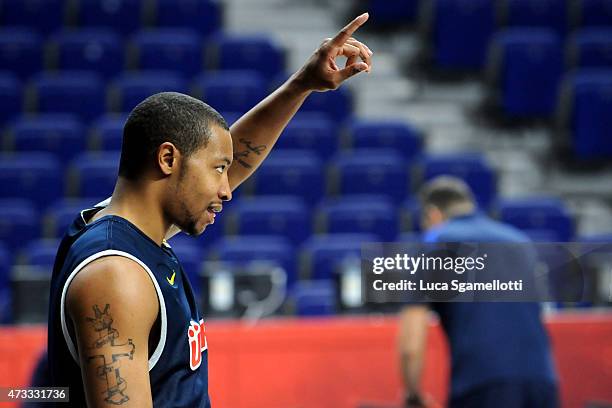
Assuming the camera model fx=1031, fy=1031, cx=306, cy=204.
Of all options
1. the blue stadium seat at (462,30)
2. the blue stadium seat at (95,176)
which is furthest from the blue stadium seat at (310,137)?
the blue stadium seat at (462,30)

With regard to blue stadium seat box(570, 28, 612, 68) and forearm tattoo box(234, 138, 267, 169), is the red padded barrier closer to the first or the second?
forearm tattoo box(234, 138, 267, 169)

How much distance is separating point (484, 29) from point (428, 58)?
2.13 feet

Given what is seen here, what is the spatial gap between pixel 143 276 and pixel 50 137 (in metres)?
6.46

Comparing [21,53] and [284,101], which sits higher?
[21,53]

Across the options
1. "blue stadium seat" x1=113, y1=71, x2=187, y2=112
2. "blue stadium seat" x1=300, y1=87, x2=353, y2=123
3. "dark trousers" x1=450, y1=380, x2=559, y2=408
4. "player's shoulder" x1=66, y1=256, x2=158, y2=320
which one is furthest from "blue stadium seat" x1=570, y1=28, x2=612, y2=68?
"player's shoulder" x1=66, y1=256, x2=158, y2=320

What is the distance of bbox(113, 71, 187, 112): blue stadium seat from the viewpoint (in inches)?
320

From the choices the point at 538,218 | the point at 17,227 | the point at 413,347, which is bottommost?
the point at 413,347

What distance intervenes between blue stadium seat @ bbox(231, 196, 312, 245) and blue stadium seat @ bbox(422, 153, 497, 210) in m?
1.05

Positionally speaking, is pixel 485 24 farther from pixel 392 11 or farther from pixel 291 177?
pixel 291 177

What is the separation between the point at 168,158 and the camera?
74.4 inches

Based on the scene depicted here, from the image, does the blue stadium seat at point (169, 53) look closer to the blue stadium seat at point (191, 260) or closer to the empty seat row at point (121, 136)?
the empty seat row at point (121, 136)

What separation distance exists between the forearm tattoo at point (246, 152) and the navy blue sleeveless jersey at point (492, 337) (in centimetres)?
145

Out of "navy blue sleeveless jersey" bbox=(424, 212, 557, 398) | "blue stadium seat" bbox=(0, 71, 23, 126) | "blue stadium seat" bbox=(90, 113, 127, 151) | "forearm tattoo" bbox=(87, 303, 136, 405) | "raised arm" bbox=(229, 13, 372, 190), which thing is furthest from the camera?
"blue stadium seat" bbox=(0, 71, 23, 126)

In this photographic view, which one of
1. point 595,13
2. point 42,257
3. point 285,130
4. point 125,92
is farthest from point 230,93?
point 595,13
